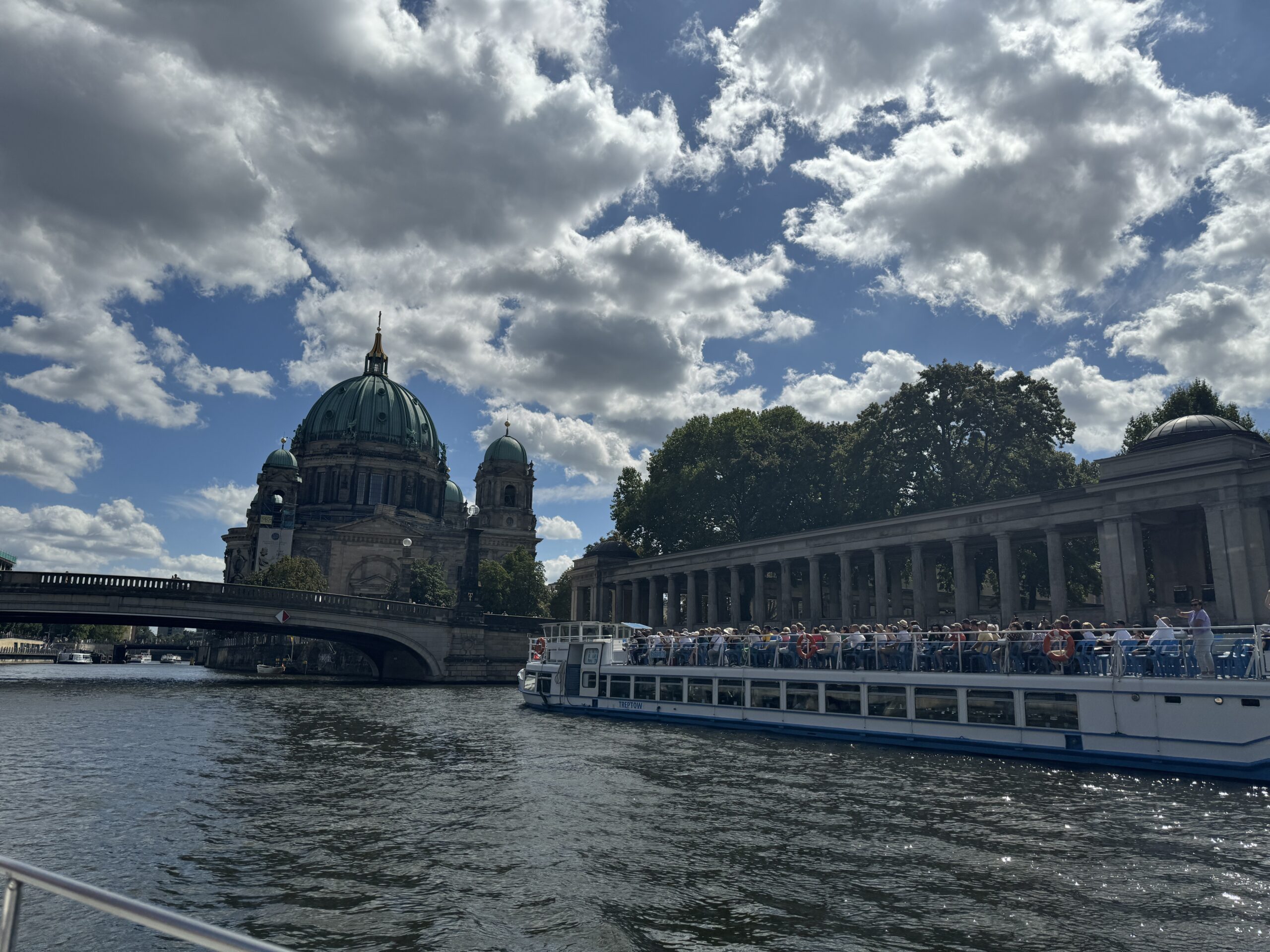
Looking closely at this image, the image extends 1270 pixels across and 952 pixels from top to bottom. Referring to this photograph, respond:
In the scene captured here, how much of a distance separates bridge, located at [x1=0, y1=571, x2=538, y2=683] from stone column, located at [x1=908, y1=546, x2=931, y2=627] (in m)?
33.4

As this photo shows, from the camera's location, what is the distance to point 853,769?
77.4 ft

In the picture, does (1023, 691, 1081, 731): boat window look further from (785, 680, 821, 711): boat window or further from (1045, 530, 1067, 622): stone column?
(1045, 530, 1067, 622): stone column

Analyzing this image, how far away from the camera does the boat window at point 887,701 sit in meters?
28.9

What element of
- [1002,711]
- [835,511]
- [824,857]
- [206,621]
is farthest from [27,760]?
[835,511]

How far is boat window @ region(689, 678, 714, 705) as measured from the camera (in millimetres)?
35688

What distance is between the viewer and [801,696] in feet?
105

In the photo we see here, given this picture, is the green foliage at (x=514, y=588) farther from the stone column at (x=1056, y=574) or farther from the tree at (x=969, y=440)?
the stone column at (x=1056, y=574)

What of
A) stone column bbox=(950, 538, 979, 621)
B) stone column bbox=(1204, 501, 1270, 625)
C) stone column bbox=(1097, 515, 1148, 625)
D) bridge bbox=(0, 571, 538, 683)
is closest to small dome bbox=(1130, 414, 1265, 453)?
stone column bbox=(1204, 501, 1270, 625)

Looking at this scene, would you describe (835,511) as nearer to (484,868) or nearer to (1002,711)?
(1002,711)

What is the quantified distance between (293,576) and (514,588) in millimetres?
24287

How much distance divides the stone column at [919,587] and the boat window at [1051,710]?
30.2 m

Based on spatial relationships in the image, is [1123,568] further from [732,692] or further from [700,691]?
[700,691]

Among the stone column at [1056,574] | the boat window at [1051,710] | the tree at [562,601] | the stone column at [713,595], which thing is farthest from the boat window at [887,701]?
the tree at [562,601]

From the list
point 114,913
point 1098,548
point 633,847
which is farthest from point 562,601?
point 114,913
